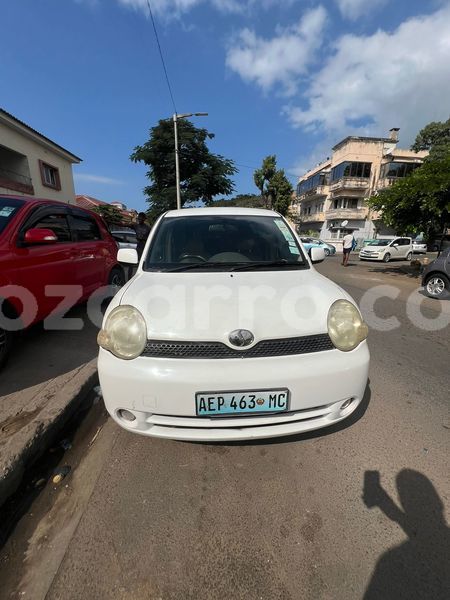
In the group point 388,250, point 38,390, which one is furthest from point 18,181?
point 388,250

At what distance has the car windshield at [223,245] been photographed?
2424 mm

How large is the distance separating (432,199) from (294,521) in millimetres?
10577

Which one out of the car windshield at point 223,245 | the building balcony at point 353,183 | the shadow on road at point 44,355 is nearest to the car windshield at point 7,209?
the shadow on road at point 44,355

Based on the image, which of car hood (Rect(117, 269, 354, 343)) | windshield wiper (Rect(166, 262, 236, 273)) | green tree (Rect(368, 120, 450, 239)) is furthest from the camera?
green tree (Rect(368, 120, 450, 239))

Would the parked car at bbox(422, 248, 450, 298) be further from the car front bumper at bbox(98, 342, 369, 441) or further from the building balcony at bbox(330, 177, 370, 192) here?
the building balcony at bbox(330, 177, 370, 192)

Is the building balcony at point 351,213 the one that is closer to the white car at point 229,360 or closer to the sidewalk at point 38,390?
the sidewalk at point 38,390

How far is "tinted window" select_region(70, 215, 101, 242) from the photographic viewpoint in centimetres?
416

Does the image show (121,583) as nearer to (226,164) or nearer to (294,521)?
(294,521)

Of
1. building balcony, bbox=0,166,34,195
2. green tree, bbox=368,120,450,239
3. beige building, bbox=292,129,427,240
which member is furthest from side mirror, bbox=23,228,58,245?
beige building, bbox=292,129,427,240

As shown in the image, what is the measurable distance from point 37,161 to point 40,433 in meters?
18.6

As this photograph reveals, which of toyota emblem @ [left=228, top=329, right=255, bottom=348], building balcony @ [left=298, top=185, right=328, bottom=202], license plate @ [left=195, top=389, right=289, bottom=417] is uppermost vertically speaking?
building balcony @ [left=298, top=185, right=328, bottom=202]

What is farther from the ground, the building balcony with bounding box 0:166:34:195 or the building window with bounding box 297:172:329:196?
the building window with bounding box 297:172:329:196

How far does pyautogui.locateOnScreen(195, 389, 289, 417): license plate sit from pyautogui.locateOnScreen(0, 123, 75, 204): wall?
1629cm

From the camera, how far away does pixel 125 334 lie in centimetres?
171
